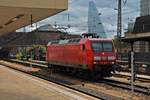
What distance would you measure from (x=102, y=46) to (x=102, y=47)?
8 cm

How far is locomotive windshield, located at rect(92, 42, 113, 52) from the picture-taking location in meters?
26.3

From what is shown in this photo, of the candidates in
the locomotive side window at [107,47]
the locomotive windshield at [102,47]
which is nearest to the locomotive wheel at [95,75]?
the locomotive windshield at [102,47]

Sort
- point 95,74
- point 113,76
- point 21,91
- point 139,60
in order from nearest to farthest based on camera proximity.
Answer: point 21,91 < point 95,74 < point 113,76 < point 139,60

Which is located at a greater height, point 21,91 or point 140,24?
point 140,24

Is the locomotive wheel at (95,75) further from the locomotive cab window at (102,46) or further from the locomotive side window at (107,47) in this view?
the locomotive side window at (107,47)

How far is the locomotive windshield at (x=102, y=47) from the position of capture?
86.3 feet

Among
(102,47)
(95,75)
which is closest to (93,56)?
(102,47)

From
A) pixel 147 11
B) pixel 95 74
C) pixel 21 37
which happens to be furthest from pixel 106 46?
pixel 21 37

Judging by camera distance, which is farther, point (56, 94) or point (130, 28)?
point (130, 28)

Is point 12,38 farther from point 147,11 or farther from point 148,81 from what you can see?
point 148,81

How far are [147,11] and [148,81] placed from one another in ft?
147

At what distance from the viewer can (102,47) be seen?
26.5 meters

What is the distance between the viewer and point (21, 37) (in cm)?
10444

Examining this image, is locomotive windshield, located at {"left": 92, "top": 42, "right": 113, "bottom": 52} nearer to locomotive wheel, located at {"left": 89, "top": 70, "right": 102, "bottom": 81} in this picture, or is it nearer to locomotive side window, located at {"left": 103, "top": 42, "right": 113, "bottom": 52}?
locomotive side window, located at {"left": 103, "top": 42, "right": 113, "bottom": 52}
